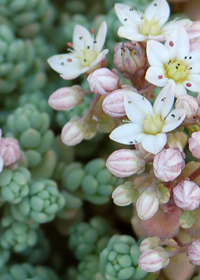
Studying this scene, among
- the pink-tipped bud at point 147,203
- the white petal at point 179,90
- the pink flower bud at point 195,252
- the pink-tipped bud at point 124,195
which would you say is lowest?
the pink flower bud at point 195,252

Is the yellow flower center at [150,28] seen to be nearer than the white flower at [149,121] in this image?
No

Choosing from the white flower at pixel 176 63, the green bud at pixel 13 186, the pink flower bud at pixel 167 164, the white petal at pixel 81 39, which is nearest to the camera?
the pink flower bud at pixel 167 164

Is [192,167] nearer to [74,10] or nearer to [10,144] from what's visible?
[10,144]

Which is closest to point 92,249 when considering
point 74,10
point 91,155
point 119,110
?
point 91,155

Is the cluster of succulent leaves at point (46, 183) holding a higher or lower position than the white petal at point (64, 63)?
lower

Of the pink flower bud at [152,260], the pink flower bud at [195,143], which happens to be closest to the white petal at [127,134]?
the pink flower bud at [195,143]

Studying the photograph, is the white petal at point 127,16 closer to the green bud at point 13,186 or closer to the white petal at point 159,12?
the white petal at point 159,12
